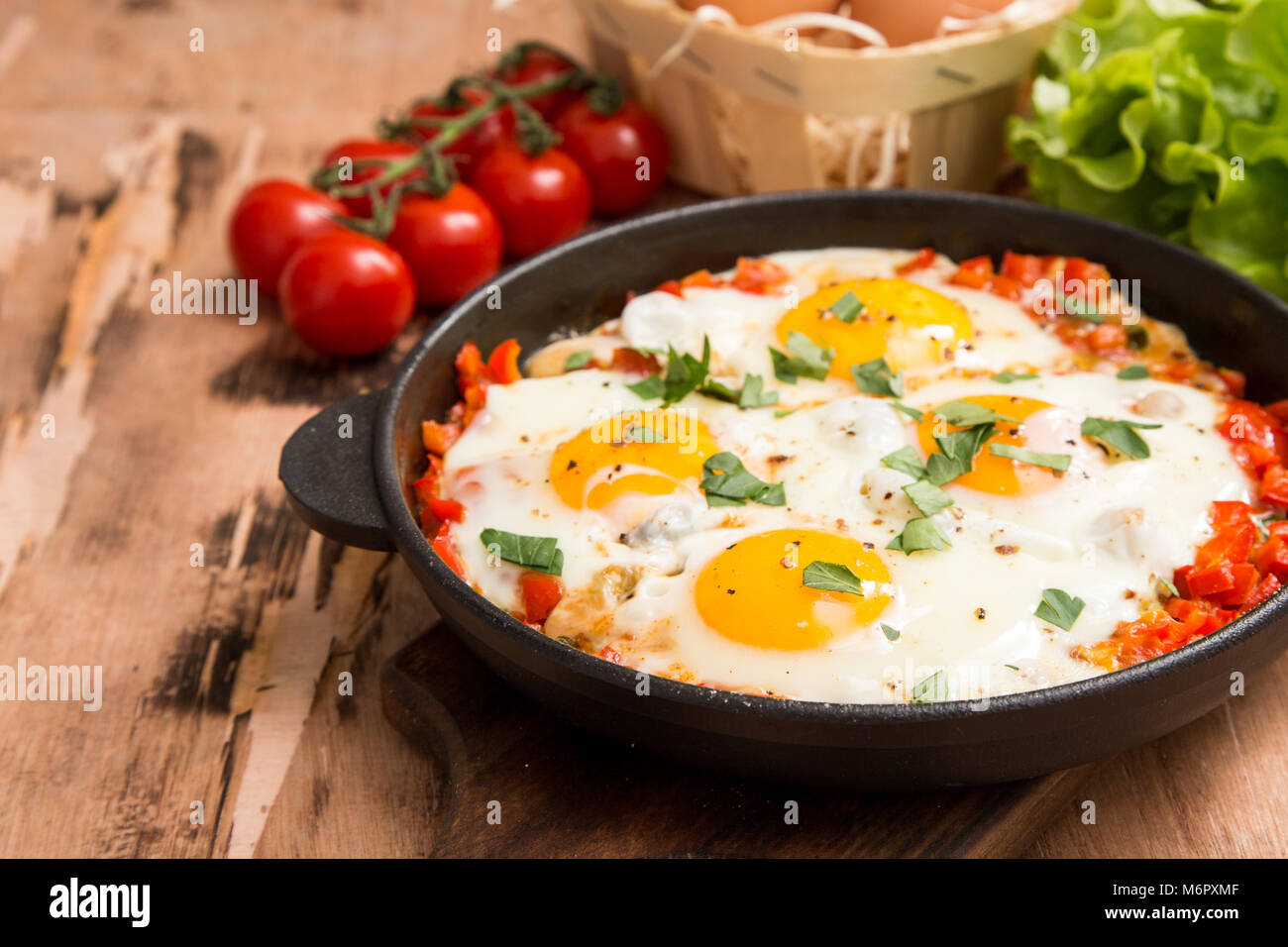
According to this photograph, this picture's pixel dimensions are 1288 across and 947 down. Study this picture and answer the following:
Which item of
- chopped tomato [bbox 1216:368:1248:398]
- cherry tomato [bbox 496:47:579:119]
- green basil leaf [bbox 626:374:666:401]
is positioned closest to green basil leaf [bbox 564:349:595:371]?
green basil leaf [bbox 626:374:666:401]

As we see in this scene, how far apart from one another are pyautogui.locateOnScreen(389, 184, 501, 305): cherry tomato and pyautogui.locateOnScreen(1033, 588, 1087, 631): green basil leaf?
7.17 ft

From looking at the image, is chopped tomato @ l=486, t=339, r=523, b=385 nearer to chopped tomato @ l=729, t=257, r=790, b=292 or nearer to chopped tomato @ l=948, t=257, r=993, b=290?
chopped tomato @ l=729, t=257, r=790, b=292

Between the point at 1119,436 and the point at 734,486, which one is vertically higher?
the point at 1119,436

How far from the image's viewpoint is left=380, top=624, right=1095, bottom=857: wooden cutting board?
222cm

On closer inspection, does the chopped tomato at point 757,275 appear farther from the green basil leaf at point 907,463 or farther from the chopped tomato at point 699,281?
the green basil leaf at point 907,463

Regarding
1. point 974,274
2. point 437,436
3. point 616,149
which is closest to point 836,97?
point 974,274

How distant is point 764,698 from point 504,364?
128cm

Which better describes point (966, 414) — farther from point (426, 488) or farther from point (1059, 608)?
point (426, 488)

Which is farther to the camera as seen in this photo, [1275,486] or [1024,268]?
[1024,268]

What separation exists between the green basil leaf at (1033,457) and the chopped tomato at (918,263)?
79 cm

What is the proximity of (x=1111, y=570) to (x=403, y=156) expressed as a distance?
2646mm

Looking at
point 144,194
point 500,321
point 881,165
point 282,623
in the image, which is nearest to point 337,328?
point 500,321

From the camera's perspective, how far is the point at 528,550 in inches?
95.7
